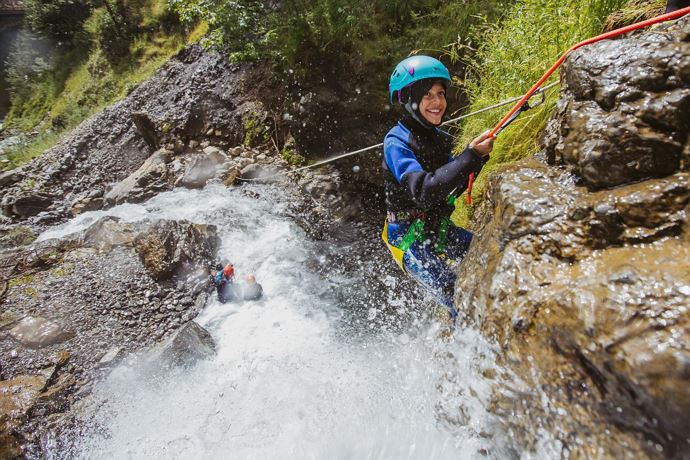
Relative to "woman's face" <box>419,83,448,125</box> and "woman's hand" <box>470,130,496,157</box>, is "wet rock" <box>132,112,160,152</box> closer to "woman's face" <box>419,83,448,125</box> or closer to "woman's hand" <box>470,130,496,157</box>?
"woman's face" <box>419,83,448,125</box>

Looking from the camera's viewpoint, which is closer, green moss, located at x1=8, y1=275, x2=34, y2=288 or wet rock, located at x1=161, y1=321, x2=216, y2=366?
wet rock, located at x1=161, y1=321, x2=216, y2=366

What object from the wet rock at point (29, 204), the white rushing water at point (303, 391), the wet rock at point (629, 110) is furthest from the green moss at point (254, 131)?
the wet rock at point (629, 110)

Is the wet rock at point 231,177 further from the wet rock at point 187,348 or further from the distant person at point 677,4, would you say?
the distant person at point 677,4

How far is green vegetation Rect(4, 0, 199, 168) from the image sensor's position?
1467 centimetres

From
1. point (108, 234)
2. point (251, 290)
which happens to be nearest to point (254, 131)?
point (108, 234)

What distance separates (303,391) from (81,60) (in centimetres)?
2411

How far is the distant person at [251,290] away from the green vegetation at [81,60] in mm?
10312

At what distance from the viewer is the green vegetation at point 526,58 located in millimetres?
3184

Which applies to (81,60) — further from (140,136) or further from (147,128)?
(147,128)

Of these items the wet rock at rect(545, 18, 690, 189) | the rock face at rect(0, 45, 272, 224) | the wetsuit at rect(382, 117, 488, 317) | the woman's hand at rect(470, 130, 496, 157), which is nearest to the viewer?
the wet rock at rect(545, 18, 690, 189)

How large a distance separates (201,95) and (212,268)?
5.84m

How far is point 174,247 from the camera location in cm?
667

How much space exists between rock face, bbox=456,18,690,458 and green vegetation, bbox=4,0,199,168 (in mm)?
13322

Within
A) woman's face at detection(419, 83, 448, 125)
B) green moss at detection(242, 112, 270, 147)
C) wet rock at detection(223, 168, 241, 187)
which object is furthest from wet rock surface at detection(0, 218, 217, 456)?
woman's face at detection(419, 83, 448, 125)
